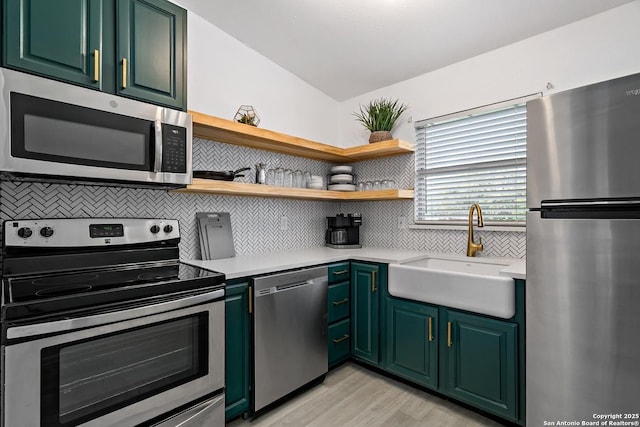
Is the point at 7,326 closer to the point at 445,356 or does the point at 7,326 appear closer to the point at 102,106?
the point at 102,106

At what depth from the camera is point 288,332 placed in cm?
196

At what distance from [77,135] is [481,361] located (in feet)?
7.79

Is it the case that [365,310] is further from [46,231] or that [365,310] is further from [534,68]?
[534,68]

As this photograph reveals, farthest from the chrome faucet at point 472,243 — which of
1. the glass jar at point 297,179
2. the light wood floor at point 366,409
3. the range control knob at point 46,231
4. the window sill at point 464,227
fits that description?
the range control knob at point 46,231

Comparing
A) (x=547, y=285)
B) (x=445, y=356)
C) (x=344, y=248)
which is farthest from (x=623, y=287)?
(x=344, y=248)

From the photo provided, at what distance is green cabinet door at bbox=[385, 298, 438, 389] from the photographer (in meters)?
2.02

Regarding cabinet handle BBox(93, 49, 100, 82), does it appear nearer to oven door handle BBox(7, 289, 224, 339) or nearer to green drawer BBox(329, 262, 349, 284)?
oven door handle BBox(7, 289, 224, 339)

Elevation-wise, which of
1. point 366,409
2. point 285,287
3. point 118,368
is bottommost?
point 366,409

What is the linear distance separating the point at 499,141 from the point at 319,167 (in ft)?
5.16

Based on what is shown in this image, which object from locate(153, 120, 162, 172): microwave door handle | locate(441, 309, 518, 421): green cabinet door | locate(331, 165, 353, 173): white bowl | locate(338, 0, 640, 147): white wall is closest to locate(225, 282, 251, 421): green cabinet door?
locate(153, 120, 162, 172): microwave door handle

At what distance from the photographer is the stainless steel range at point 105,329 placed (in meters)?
1.07

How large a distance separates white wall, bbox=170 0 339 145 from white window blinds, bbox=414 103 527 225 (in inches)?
40.8

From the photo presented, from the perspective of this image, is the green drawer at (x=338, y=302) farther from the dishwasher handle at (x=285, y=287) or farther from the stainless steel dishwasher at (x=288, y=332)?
the dishwasher handle at (x=285, y=287)

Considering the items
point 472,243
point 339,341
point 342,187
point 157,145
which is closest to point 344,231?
point 342,187
